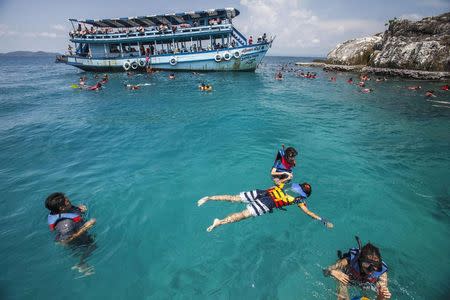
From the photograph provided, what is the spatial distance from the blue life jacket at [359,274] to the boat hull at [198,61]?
36.0 meters

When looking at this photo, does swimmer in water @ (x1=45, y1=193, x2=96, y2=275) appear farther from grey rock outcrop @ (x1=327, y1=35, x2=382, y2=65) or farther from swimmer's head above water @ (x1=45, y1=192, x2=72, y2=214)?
grey rock outcrop @ (x1=327, y1=35, x2=382, y2=65)

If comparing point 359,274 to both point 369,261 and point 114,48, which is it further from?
point 114,48

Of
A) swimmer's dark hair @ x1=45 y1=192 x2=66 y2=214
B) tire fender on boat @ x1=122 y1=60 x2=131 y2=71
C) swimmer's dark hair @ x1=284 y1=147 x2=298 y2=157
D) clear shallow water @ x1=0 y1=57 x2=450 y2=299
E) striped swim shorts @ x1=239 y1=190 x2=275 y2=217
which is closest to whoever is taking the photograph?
swimmer's dark hair @ x1=45 y1=192 x2=66 y2=214

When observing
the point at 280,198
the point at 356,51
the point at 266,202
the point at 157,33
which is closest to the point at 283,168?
the point at 280,198

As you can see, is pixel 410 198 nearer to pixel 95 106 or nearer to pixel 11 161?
pixel 11 161

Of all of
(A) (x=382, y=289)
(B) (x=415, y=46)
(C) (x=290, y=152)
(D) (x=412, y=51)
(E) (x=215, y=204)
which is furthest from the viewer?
(D) (x=412, y=51)

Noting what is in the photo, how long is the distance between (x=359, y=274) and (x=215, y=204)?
14.2 ft

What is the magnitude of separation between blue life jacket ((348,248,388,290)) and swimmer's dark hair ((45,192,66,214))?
18.9 ft

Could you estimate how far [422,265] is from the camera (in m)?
5.75

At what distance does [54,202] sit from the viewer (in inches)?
199

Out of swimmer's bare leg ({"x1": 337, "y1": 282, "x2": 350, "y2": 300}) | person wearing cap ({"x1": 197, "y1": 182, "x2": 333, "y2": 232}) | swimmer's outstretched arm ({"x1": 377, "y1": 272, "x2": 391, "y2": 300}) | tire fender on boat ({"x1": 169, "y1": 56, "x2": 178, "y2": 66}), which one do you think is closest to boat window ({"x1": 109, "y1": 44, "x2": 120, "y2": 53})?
tire fender on boat ({"x1": 169, "y1": 56, "x2": 178, "y2": 66})

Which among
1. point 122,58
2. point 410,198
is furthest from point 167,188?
point 122,58

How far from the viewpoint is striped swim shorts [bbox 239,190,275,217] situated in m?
6.33

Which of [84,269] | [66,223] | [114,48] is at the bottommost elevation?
[84,269]
